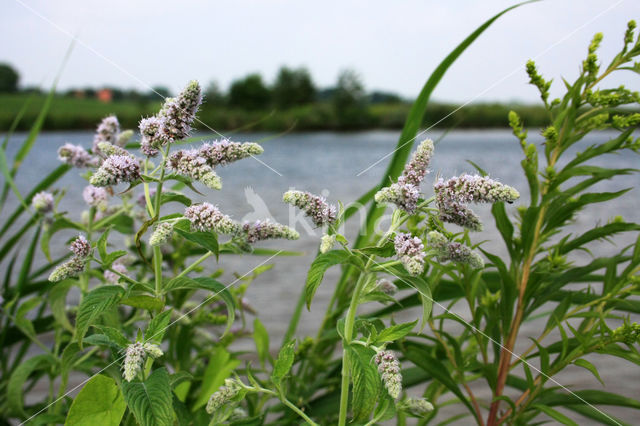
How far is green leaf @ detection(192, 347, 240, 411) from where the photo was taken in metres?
1.64

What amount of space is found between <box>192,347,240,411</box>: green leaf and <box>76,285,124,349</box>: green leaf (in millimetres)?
568

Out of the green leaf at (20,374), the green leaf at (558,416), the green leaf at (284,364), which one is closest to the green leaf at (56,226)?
the green leaf at (20,374)

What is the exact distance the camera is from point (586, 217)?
6.96 meters

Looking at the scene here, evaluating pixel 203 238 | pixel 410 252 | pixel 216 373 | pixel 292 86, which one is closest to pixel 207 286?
pixel 203 238

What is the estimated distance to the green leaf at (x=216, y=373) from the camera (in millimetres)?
1637

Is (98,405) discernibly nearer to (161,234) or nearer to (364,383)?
(161,234)

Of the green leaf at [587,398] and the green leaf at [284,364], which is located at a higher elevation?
the green leaf at [284,364]

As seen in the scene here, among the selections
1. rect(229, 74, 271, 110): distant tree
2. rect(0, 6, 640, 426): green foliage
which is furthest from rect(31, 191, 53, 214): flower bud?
rect(229, 74, 271, 110): distant tree

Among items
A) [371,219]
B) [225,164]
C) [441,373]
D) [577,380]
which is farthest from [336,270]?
[225,164]

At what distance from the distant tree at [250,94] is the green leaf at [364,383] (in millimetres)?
37594

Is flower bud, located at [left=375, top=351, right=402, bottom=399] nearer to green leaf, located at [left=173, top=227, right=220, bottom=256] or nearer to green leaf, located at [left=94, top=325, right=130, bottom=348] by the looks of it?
green leaf, located at [left=173, top=227, right=220, bottom=256]

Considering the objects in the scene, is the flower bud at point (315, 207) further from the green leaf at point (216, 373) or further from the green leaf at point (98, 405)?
the green leaf at point (216, 373)

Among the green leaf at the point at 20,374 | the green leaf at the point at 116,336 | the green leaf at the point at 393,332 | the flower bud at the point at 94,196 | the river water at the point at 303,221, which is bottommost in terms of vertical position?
the river water at the point at 303,221

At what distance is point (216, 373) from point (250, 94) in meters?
38.6
